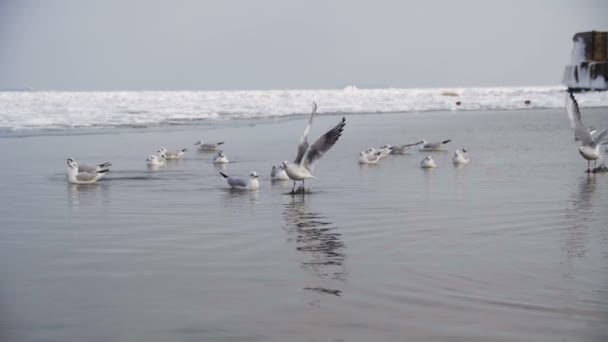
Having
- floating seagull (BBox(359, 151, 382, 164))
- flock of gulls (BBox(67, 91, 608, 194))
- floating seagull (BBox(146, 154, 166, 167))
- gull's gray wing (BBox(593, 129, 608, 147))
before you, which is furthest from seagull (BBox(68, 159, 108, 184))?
gull's gray wing (BBox(593, 129, 608, 147))

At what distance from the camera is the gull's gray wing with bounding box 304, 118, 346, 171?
35.0 ft

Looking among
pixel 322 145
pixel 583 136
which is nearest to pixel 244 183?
pixel 322 145

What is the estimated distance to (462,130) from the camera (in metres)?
24.3

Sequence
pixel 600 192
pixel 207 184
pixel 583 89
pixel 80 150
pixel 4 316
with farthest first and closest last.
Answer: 1. pixel 80 150
2. pixel 583 89
3. pixel 207 184
4. pixel 600 192
5. pixel 4 316

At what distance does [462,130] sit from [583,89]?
8.20 meters

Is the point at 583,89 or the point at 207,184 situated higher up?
the point at 583,89

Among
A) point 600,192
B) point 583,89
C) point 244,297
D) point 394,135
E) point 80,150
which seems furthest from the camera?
point 394,135

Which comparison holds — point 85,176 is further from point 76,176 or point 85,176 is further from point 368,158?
point 368,158

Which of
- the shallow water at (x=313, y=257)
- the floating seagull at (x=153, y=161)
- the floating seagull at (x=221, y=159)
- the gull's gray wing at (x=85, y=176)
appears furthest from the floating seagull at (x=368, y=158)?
the gull's gray wing at (x=85, y=176)

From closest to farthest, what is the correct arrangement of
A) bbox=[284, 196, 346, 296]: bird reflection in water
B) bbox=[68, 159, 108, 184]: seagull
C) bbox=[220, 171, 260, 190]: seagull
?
bbox=[284, 196, 346, 296]: bird reflection in water < bbox=[220, 171, 260, 190]: seagull < bbox=[68, 159, 108, 184]: seagull

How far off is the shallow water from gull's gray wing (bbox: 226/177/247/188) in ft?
0.53

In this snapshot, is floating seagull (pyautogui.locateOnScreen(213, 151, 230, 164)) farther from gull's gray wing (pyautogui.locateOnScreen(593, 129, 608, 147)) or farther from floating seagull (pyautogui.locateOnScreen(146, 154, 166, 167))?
gull's gray wing (pyautogui.locateOnScreen(593, 129, 608, 147))

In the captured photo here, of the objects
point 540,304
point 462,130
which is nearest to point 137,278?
point 540,304

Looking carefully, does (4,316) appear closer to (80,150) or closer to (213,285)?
(213,285)
